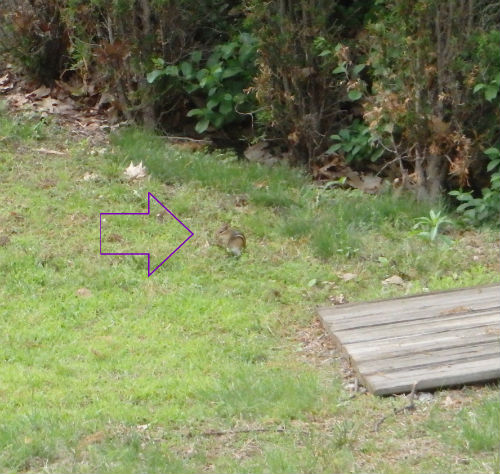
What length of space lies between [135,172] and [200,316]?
229cm

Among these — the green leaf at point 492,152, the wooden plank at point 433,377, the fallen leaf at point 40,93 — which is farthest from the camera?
the fallen leaf at point 40,93

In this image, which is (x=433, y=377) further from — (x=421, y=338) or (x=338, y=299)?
(x=338, y=299)

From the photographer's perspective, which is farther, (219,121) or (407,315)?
(219,121)

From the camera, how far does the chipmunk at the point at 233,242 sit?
23.9ft

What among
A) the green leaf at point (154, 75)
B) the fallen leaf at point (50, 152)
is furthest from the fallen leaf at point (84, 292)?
the green leaf at point (154, 75)

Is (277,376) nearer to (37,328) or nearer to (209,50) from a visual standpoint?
(37,328)

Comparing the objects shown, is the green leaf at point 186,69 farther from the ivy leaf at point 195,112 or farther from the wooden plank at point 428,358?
the wooden plank at point 428,358

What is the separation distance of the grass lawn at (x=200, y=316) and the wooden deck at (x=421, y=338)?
102 millimetres

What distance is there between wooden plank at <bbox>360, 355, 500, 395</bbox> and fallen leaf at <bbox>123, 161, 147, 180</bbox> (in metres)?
3.48

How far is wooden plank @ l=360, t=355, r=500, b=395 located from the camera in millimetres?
5199

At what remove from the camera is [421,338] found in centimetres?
572

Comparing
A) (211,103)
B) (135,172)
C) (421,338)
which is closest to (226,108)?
(211,103)

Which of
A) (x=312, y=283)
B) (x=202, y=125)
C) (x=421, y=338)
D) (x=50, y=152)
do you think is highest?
(x=50, y=152)

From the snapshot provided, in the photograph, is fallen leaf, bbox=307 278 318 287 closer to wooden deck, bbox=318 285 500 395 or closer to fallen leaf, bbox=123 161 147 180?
wooden deck, bbox=318 285 500 395
